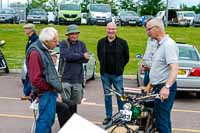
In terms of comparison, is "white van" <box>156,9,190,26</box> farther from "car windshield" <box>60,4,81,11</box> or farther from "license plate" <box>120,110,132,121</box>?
"license plate" <box>120,110,132,121</box>

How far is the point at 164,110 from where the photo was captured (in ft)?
21.3

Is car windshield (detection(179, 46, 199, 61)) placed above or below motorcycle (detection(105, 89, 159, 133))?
above

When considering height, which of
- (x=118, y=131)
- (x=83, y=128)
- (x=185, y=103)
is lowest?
(x=185, y=103)

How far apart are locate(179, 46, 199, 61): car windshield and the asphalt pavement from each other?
1023 mm

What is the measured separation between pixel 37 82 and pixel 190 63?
6142 mm

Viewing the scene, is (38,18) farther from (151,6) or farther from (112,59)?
(112,59)

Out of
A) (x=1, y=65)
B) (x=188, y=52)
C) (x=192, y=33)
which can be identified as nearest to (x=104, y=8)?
(x=192, y=33)

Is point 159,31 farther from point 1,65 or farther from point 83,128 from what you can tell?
point 1,65

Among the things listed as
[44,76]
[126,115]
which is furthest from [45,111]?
[126,115]

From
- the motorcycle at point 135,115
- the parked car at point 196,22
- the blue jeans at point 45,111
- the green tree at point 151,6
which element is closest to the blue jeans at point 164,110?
the motorcycle at point 135,115

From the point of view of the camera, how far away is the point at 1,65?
615 inches

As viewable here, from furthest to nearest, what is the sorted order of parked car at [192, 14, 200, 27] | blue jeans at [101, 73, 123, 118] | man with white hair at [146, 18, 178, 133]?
1. parked car at [192, 14, 200, 27]
2. blue jeans at [101, 73, 123, 118]
3. man with white hair at [146, 18, 178, 133]

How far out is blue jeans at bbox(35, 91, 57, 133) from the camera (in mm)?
6176

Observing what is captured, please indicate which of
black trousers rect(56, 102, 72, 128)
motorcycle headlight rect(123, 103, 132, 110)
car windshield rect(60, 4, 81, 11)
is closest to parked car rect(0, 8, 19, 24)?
car windshield rect(60, 4, 81, 11)
